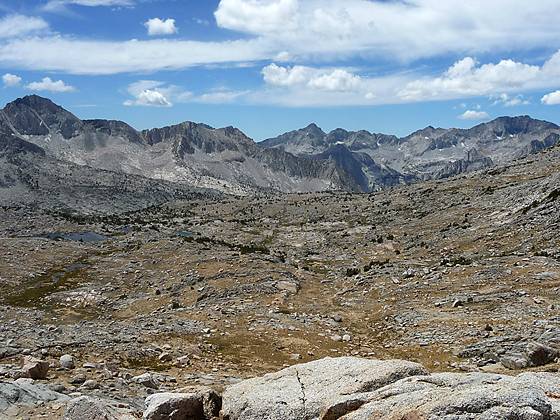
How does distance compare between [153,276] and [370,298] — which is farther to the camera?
[153,276]

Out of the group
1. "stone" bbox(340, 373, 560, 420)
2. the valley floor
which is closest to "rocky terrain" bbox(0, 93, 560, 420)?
"stone" bbox(340, 373, 560, 420)

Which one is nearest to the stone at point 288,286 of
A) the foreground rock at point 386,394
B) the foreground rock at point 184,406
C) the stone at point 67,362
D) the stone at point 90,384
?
the stone at point 67,362

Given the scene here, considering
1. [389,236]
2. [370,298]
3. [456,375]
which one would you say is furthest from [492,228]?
[456,375]

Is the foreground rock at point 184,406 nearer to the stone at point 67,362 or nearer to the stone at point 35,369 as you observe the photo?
the stone at point 35,369

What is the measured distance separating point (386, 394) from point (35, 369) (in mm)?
14314

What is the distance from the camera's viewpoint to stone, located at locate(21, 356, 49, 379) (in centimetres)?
1933

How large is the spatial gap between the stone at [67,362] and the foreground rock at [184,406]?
27.9 feet

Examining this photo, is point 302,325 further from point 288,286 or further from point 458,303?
point 288,286

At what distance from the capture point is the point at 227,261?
6191 cm

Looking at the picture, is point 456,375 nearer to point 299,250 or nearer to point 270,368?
point 270,368

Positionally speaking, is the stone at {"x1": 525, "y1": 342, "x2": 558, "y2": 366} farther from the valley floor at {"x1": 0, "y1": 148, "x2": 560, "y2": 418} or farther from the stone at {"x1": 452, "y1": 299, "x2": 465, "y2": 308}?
the stone at {"x1": 452, "y1": 299, "x2": 465, "y2": 308}

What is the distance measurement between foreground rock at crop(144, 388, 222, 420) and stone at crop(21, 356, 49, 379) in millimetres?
7056

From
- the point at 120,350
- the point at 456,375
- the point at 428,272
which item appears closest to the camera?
the point at 456,375

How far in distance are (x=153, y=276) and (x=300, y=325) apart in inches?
1230
